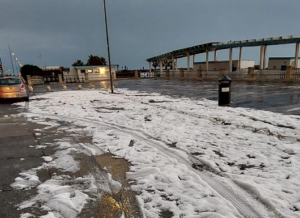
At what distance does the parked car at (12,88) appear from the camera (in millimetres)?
12094

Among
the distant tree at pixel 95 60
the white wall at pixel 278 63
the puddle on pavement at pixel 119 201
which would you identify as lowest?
the puddle on pavement at pixel 119 201

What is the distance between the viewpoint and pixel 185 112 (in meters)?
8.09

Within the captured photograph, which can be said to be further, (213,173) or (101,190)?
(213,173)

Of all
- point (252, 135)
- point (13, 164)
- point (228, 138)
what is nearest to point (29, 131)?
point (13, 164)

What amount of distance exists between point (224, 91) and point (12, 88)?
486 inches

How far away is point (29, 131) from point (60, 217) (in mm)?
4615

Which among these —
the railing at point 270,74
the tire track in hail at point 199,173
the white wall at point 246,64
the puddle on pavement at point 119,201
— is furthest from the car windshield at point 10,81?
the white wall at point 246,64

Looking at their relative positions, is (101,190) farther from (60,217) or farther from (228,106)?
(228,106)

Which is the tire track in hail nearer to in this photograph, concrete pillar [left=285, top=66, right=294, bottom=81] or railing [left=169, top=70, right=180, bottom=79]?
concrete pillar [left=285, top=66, right=294, bottom=81]

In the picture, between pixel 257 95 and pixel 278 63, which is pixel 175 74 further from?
pixel 257 95

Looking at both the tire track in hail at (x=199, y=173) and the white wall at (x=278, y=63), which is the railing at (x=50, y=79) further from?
the tire track in hail at (x=199, y=173)

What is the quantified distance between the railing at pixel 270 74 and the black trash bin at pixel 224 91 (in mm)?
19989

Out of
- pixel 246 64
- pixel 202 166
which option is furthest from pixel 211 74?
pixel 202 166

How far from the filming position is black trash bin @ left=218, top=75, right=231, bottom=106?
8688mm
